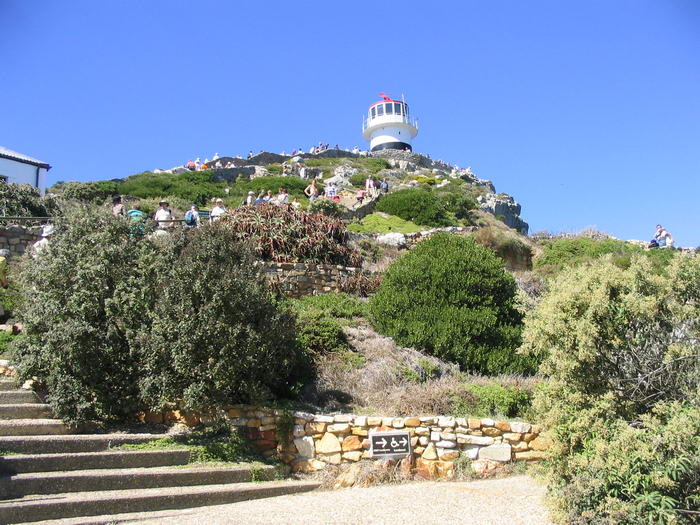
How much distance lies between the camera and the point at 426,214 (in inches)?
968

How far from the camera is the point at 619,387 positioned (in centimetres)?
601

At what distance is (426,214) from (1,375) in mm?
18444

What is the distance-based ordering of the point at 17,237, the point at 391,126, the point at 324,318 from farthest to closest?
the point at 391,126 < the point at 17,237 < the point at 324,318

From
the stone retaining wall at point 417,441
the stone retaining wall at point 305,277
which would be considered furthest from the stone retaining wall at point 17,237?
the stone retaining wall at point 417,441

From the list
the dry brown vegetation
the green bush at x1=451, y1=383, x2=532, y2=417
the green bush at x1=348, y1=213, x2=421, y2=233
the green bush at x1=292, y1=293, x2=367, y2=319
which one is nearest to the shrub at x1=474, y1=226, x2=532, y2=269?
the green bush at x1=348, y1=213, x2=421, y2=233

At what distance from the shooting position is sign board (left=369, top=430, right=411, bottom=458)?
7.62 metres

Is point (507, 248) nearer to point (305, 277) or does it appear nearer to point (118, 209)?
point (305, 277)

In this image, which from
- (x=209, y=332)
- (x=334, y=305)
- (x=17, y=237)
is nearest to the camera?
(x=209, y=332)

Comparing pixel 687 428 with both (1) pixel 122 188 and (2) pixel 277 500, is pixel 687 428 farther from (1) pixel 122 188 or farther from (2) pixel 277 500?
(1) pixel 122 188

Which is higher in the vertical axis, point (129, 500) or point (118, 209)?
point (118, 209)

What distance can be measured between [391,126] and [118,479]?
191 ft

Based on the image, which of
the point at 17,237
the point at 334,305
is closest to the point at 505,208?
the point at 334,305

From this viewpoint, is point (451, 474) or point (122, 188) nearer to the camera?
point (451, 474)

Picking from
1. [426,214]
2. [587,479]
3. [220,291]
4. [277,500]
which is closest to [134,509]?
[277,500]
